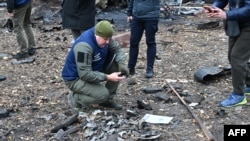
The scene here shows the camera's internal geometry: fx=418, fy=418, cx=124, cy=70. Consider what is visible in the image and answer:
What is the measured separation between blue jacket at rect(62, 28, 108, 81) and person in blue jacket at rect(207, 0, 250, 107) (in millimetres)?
1418

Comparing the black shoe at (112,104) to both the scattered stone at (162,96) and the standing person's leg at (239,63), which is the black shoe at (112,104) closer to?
the scattered stone at (162,96)

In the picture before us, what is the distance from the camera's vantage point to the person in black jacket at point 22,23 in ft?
26.3

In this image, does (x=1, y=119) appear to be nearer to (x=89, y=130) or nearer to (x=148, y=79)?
(x=89, y=130)

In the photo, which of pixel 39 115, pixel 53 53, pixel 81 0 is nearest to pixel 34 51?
pixel 53 53

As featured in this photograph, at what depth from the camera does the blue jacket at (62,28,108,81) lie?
16.7 ft

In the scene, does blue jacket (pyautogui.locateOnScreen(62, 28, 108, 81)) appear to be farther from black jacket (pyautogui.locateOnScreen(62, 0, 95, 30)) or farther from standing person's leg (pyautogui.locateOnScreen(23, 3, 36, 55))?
standing person's leg (pyautogui.locateOnScreen(23, 3, 36, 55))

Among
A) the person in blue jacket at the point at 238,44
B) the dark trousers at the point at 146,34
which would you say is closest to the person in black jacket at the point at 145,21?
the dark trousers at the point at 146,34

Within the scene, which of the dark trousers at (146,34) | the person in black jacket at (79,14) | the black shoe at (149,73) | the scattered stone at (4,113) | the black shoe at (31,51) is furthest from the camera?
the black shoe at (31,51)

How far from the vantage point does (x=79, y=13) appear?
22.7 feet

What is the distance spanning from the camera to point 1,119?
5.57 m

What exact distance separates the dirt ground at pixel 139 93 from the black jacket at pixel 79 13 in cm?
105

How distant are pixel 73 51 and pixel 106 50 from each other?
42 cm

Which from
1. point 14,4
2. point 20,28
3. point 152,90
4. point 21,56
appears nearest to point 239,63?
point 152,90

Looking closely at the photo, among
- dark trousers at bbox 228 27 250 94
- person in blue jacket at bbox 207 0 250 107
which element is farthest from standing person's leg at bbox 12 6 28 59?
dark trousers at bbox 228 27 250 94
